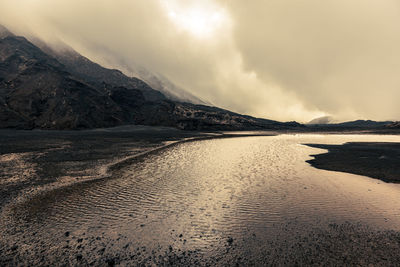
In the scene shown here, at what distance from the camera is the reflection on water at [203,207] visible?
9.74 m

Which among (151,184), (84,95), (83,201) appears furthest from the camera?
(84,95)

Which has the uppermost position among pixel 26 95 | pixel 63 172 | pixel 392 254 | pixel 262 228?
pixel 26 95

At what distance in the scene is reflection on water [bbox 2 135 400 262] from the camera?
31.9 feet

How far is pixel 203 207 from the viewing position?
12.7 m

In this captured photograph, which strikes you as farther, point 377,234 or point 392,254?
point 377,234

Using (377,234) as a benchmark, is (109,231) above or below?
below

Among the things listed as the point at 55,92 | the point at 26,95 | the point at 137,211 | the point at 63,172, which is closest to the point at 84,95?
the point at 55,92

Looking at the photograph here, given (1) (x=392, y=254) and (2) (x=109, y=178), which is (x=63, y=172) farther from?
(1) (x=392, y=254)

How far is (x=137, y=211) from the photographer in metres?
11.8

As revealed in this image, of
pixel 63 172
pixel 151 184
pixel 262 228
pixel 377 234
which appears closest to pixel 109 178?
pixel 151 184

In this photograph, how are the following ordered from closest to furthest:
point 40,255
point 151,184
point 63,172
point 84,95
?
point 40,255
point 151,184
point 63,172
point 84,95

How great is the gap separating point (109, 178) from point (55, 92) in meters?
164

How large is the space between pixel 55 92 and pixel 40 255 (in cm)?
17400

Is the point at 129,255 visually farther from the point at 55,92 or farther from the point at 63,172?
the point at 55,92
